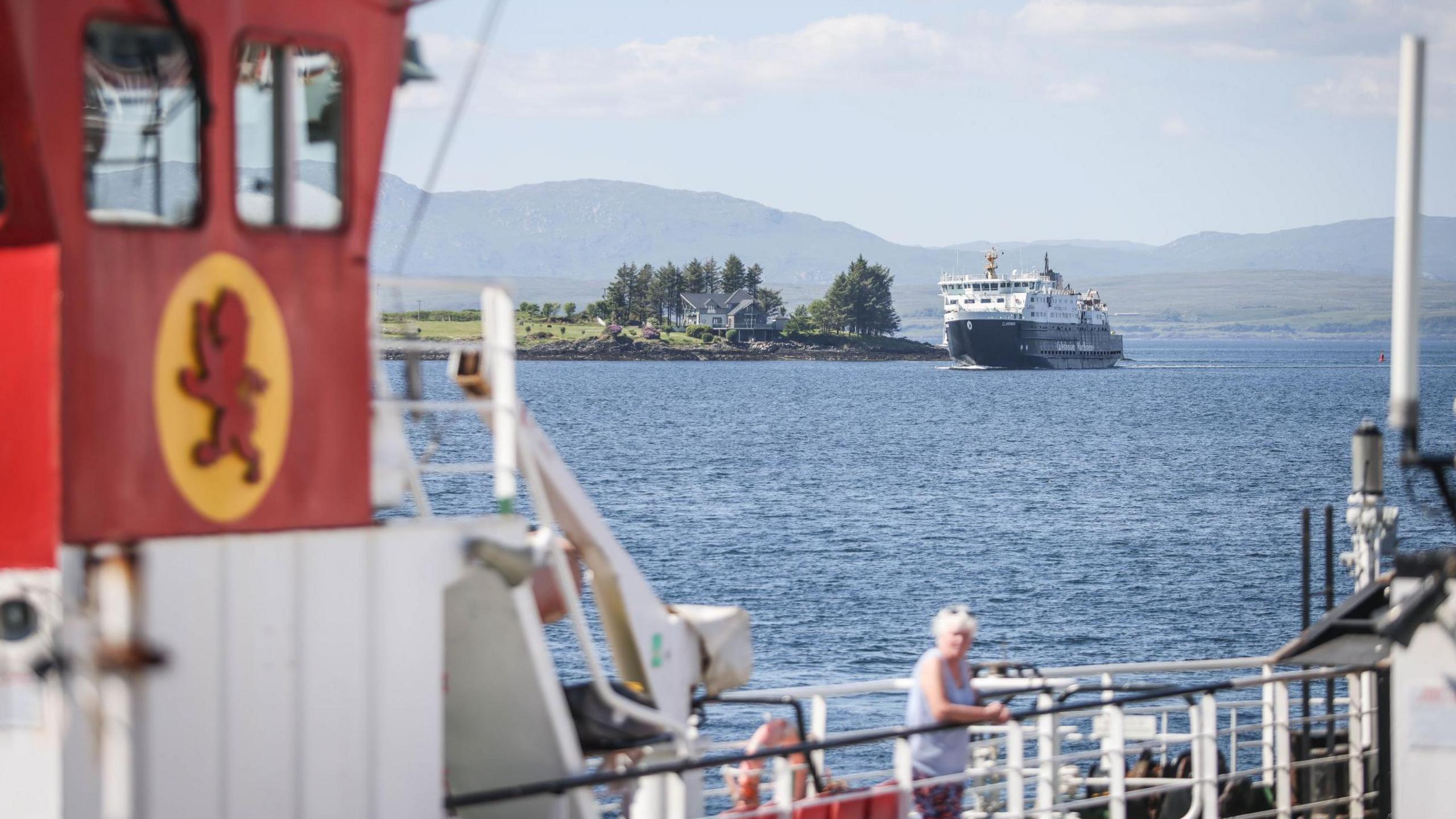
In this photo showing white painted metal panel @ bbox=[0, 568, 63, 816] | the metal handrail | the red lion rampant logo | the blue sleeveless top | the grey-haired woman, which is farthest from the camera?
the blue sleeveless top

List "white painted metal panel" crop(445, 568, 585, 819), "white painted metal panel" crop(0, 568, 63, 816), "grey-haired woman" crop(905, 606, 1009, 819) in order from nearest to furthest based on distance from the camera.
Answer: "white painted metal panel" crop(0, 568, 63, 816)
"white painted metal panel" crop(445, 568, 585, 819)
"grey-haired woman" crop(905, 606, 1009, 819)

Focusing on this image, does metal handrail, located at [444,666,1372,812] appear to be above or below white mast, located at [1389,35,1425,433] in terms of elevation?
below

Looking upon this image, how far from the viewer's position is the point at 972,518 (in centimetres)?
7250

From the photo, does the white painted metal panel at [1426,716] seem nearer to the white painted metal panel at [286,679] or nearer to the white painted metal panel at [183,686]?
the white painted metal panel at [286,679]

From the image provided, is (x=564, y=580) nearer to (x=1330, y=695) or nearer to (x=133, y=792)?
(x=133, y=792)

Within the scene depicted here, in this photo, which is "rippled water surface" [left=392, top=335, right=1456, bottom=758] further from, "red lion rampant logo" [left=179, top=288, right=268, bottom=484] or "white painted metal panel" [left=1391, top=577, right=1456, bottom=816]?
"white painted metal panel" [left=1391, top=577, right=1456, bottom=816]

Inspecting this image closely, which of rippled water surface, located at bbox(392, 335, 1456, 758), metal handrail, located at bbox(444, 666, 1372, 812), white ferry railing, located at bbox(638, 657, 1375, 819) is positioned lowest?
rippled water surface, located at bbox(392, 335, 1456, 758)

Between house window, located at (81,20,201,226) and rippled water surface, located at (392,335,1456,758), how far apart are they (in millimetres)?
3397

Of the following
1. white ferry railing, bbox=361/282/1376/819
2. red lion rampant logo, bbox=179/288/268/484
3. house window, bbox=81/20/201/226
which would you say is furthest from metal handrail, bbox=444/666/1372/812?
house window, bbox=81/20/201/226

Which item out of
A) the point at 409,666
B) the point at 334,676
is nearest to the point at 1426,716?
the point at 409,666

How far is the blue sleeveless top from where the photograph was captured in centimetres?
843

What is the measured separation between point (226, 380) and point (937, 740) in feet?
14.1

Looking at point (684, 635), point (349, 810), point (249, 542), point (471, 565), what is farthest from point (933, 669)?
point (249, 542)

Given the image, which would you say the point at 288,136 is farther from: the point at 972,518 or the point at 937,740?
the point at 972,518
